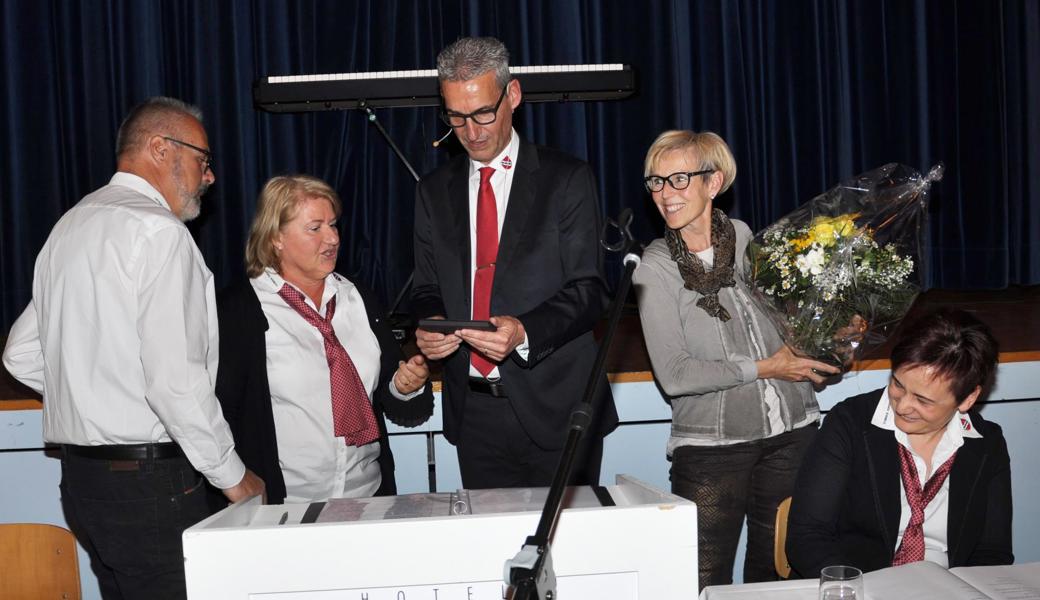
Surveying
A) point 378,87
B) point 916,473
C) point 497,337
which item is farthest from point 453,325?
point 378,87

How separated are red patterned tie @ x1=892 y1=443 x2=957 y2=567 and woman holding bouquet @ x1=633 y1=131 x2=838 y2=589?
46 cm

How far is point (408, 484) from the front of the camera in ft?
11.4

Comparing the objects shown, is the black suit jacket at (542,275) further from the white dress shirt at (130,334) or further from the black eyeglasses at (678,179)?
the white dress shirt at (130,334)

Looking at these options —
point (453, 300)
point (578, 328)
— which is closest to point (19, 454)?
point (453, 300)

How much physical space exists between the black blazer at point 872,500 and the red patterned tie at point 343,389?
3.83 ft

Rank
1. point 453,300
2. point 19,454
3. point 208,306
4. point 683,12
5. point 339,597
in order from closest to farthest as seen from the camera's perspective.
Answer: point 339,597 < point 208,306 < point 453,300 < point 19,454 < point 683,12

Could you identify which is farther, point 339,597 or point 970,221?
point 970,221

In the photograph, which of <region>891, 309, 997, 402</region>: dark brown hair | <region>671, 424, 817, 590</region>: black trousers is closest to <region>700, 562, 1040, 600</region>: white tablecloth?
<region>891, 309, 997, 402</region>: dark brown hair

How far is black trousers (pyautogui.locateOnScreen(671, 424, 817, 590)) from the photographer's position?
254 cm

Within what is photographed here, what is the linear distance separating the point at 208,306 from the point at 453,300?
65 centimetres

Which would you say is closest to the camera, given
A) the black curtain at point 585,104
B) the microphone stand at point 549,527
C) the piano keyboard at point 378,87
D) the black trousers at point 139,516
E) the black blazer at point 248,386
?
the microphone stand at point 549,527

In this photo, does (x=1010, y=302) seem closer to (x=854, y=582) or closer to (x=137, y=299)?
(x=854, y=582)

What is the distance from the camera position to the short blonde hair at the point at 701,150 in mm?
2635

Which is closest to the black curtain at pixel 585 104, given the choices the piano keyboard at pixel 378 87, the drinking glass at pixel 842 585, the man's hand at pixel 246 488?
the piano keyboard at pixel 378 87
